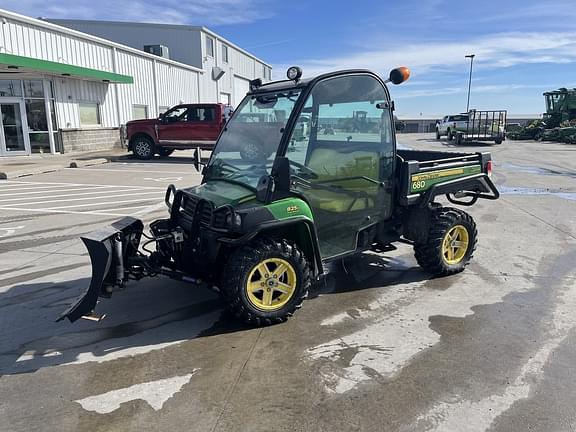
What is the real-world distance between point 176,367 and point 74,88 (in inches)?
751

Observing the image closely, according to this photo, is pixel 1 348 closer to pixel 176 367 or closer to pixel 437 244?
pixel 176 367

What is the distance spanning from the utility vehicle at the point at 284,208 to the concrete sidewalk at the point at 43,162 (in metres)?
11.3

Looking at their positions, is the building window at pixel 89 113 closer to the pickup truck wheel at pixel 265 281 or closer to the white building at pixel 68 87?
the white building at pixel 68 87

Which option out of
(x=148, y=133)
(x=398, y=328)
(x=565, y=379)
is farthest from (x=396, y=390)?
(x=148, y=133)

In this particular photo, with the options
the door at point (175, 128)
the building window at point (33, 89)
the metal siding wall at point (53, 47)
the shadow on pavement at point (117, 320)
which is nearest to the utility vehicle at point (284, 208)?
the shadow on pavement at point (117, 320)

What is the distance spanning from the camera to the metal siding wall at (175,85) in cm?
2680

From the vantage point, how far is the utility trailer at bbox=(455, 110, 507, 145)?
89.5ft

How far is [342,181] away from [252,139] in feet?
3.15

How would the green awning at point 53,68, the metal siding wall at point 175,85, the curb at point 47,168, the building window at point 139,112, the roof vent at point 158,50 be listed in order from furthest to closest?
1. the roof vent at point 158,50
2. the metal siding wall at point 175,85
3. the building window at point 139,112
4. the green awning at point 53,68
5. the curb at point 47,168

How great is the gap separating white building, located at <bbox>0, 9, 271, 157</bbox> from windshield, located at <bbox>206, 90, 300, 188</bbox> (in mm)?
13234

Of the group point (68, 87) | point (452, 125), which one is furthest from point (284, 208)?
point (452, 125)

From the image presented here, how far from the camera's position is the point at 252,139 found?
4.43 metres

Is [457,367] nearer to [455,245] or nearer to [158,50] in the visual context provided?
[455,245]

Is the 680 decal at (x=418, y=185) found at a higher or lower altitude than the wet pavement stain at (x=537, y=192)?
higher
